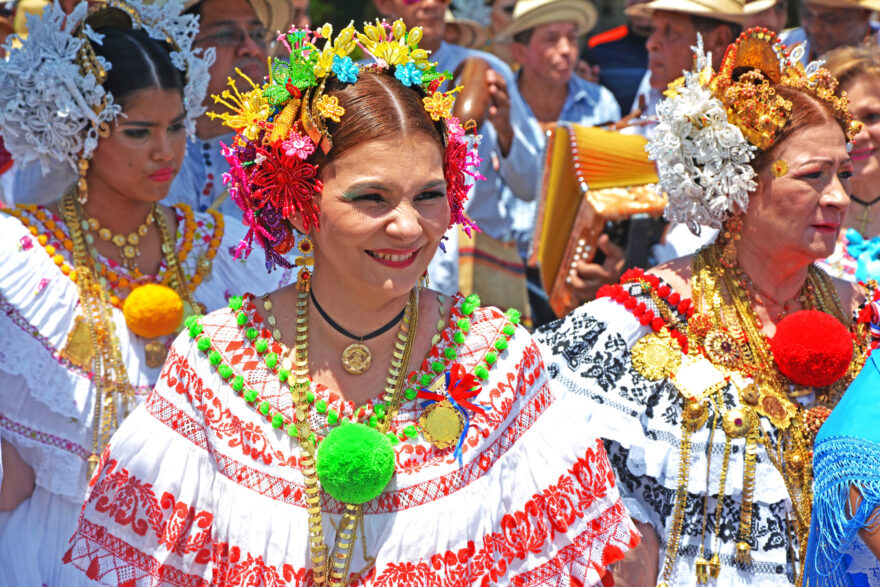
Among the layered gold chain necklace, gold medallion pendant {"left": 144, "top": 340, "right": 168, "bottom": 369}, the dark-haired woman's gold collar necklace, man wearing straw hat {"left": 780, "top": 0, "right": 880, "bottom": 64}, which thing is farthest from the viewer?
man wearing straw hat {"left": 780, "top": 0, "right": 880, "bottom": 64}

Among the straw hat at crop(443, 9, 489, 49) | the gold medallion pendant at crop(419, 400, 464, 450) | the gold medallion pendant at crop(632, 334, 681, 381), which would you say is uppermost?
the straw hat at crop(443, 9, 489, 49)

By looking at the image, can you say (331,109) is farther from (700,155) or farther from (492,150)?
(492,150)

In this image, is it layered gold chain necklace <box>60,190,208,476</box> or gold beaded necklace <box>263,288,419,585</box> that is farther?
layered gold chain necklace <box>60,190,208,476</box>

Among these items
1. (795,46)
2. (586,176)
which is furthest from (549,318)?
(795,46)

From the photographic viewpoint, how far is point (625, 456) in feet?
11.6

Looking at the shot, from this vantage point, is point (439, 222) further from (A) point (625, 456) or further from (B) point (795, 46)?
(B) point (795, 46)

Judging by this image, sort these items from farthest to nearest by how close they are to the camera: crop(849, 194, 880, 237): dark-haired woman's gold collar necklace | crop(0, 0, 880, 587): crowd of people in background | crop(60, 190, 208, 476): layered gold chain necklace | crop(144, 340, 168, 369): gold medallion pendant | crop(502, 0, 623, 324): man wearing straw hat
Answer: crop(502, 0, 623, 324): man wearing straw hat < crop(849, 194, 880, 237): dark-haired woman's gold collar necklace < crop(144, 340, 168, 369): gold medallion pendant < crop(60, 190, 208, 476): layered gold chain necklace < crop(0, 0, 880, 587): crowd of people in background

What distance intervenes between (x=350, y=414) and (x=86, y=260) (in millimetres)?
1798

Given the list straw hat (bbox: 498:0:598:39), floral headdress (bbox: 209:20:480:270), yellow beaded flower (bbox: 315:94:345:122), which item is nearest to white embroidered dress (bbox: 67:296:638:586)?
floral headdress (bbox: 209:20:480:270)

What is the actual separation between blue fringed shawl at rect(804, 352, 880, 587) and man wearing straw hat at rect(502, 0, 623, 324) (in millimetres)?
4606

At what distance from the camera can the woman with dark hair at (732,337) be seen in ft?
11.4

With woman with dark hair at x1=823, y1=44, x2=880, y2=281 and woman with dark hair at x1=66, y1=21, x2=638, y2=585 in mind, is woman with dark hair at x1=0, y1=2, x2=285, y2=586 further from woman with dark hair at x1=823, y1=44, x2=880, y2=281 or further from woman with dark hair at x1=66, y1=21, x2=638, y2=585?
woman with dark hair at x1=823, y1=44, x2=880, y2=281

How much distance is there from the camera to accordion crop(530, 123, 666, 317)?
16.6 feet

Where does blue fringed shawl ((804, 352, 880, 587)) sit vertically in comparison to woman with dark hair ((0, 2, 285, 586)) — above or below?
below
